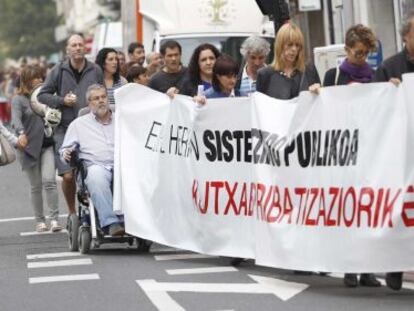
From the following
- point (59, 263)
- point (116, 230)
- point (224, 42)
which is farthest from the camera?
point (224, 42)

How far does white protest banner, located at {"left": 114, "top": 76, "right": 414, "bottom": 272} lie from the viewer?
37.6 feet

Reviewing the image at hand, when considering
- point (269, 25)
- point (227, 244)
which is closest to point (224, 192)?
point (227, 244)

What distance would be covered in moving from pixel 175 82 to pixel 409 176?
Answer: 5.67 metres

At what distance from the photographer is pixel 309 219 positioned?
40.0 feet

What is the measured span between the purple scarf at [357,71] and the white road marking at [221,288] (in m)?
1.59

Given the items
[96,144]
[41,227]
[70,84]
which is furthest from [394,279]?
[41,227]

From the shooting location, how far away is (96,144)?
51.6 ft

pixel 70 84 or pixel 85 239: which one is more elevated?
pixel 70 84

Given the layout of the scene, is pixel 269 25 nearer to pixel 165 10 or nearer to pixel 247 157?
pixel 165 10

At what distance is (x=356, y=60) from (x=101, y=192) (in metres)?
3.36

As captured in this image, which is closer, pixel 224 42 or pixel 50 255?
pixel 50 255

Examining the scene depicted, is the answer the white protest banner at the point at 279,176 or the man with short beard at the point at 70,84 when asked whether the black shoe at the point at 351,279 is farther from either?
the man with short beard at the point at 70,84

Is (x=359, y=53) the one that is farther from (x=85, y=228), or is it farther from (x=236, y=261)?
(x=85, y=228)

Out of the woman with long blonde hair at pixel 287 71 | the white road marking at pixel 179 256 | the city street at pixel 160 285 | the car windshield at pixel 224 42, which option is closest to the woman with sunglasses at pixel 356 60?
the woman with long blonde hair at pixel 287 71
